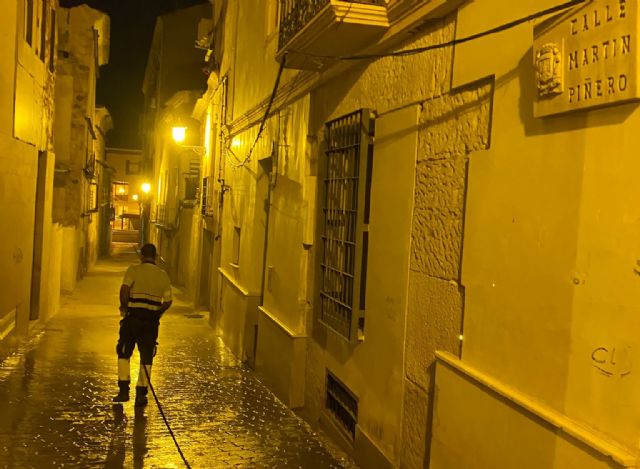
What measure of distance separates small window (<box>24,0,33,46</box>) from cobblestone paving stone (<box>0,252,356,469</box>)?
5018mm

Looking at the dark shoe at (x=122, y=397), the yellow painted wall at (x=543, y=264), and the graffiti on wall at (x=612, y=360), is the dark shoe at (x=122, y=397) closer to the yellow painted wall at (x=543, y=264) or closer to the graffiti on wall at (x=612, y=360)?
the yellow painted wall at (x=543, y=264)

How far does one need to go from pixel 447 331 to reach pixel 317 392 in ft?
10.6

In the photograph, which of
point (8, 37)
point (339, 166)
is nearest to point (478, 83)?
point (339, 166)

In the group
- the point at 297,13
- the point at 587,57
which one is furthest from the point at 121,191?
the point at 587,57

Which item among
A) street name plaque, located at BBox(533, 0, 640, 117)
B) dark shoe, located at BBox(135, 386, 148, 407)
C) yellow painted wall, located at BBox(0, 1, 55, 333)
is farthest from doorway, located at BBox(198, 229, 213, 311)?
street name plaque, located at BBox(533, 0, 640, 117)

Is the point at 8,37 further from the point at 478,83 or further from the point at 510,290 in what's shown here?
the point at 510,290

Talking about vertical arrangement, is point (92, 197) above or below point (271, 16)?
below

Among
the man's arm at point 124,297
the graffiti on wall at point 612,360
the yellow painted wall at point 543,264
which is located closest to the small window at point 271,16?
the man's arm at point 124,297

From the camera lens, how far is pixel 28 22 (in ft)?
34.8

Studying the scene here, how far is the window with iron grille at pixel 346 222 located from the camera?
5.99 meters

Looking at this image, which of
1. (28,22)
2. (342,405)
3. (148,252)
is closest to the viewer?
(342,405)

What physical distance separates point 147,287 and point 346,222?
2.89 metres

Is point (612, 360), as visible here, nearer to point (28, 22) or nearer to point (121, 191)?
point (28, 22)

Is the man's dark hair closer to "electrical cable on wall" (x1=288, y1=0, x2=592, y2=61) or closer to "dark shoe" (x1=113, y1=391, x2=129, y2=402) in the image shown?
"dark shoe" (x1=113, y1=391, x2=129, y2=402)
